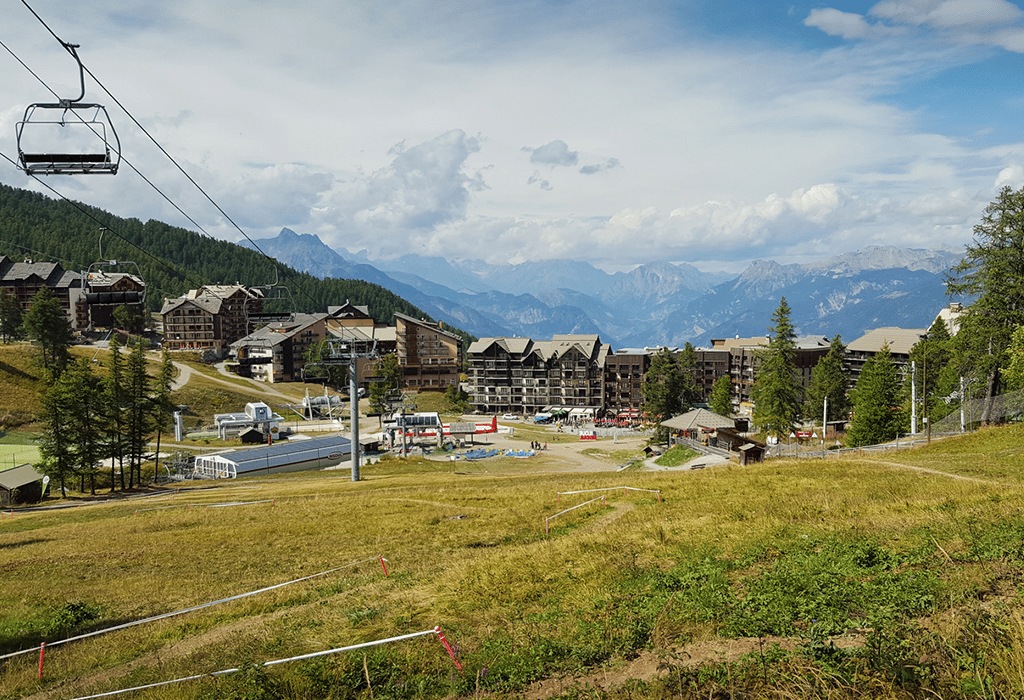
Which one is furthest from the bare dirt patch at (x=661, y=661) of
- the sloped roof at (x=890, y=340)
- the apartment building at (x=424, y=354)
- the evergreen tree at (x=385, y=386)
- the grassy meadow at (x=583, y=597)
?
the apartment building at (x=424, y=354)

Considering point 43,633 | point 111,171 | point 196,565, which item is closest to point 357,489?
point 196,565

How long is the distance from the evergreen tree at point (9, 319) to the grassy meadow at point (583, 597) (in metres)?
120

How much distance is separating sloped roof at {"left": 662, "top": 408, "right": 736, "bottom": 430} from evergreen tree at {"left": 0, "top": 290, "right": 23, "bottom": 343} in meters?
131

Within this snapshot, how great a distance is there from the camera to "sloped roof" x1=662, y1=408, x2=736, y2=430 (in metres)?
60.4

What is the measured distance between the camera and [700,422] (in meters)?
61.7

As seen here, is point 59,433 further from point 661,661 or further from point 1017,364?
point 1017,364

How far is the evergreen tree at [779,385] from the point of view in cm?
6912

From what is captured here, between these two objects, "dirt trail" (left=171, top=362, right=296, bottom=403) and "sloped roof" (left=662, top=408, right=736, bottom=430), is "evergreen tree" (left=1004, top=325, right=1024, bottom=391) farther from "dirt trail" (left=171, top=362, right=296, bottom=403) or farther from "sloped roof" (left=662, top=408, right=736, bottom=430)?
"dirt trail" (left=171, top=362, right=296, bottom=403)

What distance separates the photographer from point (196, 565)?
73.6 ft

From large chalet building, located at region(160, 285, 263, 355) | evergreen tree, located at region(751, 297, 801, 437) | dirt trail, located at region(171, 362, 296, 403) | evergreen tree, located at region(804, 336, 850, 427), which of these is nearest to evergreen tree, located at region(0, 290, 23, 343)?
dirt trail, located at region(171, 362, 296, 403)

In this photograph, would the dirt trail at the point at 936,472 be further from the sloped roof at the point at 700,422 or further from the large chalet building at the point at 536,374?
the large chalet building at the point at 536,374

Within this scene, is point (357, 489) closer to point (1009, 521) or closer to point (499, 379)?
point (1009, 521)

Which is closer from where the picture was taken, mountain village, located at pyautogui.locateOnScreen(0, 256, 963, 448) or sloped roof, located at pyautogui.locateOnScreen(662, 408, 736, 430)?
sloped roof, located at pyautogui.locateOnScreen(662, 408, 736, 430)

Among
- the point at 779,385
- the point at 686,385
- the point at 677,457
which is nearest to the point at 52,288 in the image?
the point at 686,385
